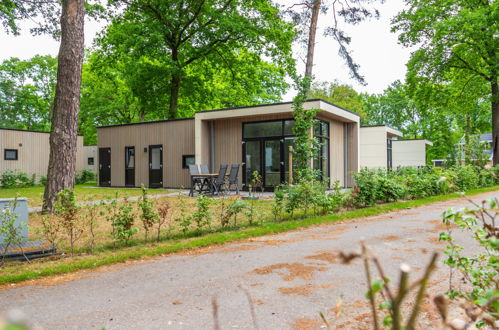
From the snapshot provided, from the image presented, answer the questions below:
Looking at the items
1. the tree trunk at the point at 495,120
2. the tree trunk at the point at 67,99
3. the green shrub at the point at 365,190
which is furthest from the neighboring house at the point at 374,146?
the tree trunk at the point at 67,99

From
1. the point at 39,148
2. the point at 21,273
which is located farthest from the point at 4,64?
the point at 21,273

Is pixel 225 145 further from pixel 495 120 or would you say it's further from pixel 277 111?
pixel 495 120

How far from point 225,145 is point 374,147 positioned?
7.82 meters

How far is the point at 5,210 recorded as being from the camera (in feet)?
14.4

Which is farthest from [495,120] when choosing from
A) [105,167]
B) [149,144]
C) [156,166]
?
[105,167]

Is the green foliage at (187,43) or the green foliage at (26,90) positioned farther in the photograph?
the green foliage at (26,90)

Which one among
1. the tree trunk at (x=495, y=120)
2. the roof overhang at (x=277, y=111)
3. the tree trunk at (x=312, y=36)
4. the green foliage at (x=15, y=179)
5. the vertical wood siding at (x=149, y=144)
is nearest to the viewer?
the roof overhang at (x=277, y=111)

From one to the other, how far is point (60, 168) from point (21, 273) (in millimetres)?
4170

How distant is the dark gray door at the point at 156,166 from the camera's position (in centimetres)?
1677

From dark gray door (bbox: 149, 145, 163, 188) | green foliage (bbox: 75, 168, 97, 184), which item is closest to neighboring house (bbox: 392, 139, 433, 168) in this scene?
dark gray door (bbox: 149, 145, 163, 188)

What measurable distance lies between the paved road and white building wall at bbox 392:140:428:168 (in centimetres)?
1784

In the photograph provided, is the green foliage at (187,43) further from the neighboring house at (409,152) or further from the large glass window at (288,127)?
the neighboring house at (409,152)

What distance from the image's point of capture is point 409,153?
21.8 m

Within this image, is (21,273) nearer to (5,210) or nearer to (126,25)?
(5,210)
